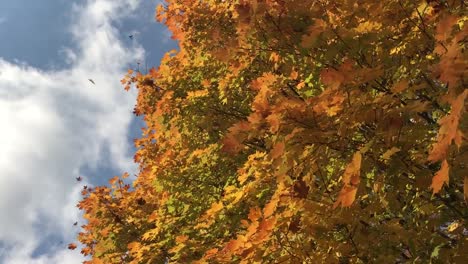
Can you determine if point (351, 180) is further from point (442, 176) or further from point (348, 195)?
point (442, 176)

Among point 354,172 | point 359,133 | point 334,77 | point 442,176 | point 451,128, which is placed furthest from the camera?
point 359,133

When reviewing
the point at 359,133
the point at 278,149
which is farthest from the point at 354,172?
the point at 359,133

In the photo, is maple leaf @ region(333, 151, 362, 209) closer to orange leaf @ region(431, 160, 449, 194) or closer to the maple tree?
the maple tree

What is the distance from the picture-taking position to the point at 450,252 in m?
3.44

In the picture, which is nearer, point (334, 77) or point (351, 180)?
point (351, 180)

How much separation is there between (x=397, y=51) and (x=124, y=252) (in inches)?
347

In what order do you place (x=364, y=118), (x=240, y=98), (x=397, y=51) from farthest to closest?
(x=240, y=98) < (x=397, y=51) < (x=364, y=118)

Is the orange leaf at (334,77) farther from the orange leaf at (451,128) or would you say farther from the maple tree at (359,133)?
the orange leaf at (451,128)

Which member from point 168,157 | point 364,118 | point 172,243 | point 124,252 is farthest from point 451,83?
point 124,252

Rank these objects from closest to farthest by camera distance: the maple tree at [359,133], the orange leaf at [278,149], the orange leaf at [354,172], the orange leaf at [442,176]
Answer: the orange leaf at [442,176]
the orange leaf at [354,172]
the maple tree at [359,133]
the orange leaf at [278,149]

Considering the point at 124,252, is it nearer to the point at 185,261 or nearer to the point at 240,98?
the point at 185,261

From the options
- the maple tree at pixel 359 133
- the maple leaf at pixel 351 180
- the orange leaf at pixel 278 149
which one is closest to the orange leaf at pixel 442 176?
the maple tree at pixel 359 133

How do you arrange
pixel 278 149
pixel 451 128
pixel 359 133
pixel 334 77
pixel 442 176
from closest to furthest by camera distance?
pixel 451 128 < pixel 442 176 < pixel 334 77 < pixel 278 149 < pixel 359 133

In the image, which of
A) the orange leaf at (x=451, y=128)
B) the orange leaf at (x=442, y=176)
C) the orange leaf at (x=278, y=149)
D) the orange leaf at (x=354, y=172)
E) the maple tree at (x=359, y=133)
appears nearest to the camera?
the orange leaf at (x=451, y=128)
